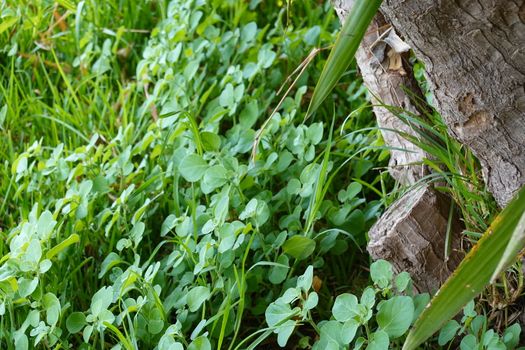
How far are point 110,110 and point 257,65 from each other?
46cm

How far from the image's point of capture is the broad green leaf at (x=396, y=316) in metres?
1.50

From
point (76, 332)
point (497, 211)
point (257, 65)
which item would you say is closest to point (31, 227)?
point (76, 332)

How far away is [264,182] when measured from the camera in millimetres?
1999

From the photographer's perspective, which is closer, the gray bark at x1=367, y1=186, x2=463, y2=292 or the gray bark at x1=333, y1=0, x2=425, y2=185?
the gray bark at x1=367, y1=186, x2=463, y2=292

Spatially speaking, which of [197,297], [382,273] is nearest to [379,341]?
A: [382,273]

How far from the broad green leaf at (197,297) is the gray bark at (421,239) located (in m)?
0.34

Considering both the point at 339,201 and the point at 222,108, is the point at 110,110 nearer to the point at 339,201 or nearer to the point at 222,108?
the point at 222,108

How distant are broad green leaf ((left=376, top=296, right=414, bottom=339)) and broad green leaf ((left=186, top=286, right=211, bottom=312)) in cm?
36

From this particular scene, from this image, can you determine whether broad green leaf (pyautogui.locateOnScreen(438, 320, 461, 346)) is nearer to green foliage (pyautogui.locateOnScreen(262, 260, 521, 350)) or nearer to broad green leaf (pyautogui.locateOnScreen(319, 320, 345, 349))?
green foliage (pyautogui.locateOnScreen(262, 260, 521, 350))

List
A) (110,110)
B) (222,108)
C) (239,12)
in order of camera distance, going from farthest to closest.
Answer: (239,12) < (110,110) < (222,108)

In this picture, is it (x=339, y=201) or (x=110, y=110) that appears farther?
(x=110, y=110)

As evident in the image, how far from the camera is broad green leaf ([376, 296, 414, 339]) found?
1496 mm

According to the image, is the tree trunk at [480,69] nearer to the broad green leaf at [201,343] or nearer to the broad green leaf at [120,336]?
the broad green leaf at [201,343]

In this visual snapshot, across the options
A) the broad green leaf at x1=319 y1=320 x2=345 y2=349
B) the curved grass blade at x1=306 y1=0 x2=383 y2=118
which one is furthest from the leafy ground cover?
the curved grass blade at x1=306 y1=0 x2=383 y2=118
